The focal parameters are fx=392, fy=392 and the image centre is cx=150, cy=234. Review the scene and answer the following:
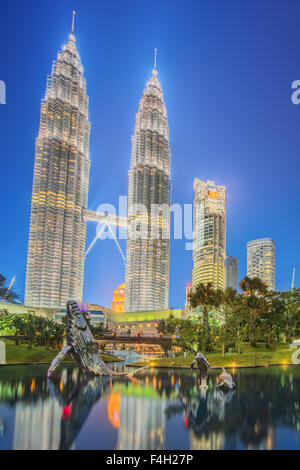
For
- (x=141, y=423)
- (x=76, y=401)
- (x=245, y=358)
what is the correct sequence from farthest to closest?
(x=245, y=358), (x=76, y=401), (x=141, y=423)

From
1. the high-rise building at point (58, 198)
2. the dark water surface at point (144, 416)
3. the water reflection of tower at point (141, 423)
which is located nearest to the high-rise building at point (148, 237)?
the high-rise building at point (58, 198)

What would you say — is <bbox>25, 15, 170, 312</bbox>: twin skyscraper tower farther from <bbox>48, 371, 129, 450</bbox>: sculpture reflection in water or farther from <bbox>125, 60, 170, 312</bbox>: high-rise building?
<bbox>48, 371, 129, 450</bbox>: sculpture reflection in water

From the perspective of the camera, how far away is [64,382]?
38125 mm

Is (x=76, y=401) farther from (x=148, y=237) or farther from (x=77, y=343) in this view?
(x=148, y=237)

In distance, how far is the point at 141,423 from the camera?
68.6ft

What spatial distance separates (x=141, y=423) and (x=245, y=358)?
45352 millimetres

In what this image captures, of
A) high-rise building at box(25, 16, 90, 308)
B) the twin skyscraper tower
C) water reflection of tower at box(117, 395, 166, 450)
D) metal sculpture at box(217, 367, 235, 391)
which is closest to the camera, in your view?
water reflection of tower at box(117, 395, 166, 450)

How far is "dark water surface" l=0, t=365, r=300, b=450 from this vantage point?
57.0ft

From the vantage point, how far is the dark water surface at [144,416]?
17.4 meters

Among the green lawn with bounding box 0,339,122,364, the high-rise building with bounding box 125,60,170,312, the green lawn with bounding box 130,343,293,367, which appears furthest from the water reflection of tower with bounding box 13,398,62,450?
the high-rise building with bounding box 125,60,170,312

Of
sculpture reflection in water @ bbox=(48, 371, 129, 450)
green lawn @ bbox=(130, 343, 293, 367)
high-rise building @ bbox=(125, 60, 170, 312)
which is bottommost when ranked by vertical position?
green lawn @ bbox=(130, 343, 293, 367)

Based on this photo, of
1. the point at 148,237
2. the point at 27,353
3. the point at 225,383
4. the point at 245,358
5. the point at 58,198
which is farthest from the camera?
the point at 148,237

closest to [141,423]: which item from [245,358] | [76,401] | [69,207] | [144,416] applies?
[144,416]

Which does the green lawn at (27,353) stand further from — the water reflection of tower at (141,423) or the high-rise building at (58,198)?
the high-rise building at (58,198)
